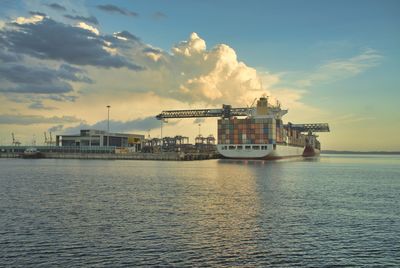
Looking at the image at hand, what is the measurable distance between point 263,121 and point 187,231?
12931 cm

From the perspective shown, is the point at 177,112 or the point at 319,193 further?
the point at 177,112

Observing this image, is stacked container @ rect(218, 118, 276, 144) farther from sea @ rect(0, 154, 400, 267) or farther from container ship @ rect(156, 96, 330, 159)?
sea @ rect(0, 154, 400, 267)

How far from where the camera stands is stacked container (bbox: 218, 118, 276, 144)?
15150 cm

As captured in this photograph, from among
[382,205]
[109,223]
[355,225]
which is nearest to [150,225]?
[109,223]

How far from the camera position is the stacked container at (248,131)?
15150 cm

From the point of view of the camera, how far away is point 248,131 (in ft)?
507

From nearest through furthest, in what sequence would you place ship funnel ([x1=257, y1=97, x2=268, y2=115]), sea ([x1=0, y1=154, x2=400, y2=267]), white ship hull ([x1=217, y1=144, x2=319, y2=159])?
sea ([x1=0, y1=154, x2=400, y2=267]) < white ship hull ([x1=217, y1=144, x2=319, y2=159]) < ship funnel ([x1=257, y1=97, x2=268, y2=115])

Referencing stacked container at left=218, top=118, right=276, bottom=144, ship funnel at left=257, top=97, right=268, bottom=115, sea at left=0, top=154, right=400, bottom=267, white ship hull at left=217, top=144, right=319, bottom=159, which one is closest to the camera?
sea at left=0, top=154, right=400, bottom=267

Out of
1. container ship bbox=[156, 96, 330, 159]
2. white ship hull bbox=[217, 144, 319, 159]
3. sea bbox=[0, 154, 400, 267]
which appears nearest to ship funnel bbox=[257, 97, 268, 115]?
container ship bbox=[156, 96, 330, 159]

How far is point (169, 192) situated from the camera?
48.2 metres

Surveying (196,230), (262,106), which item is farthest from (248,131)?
(196,230)

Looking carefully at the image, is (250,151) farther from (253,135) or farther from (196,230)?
(196,230)

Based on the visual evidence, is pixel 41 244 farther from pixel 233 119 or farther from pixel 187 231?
pixel 233 119

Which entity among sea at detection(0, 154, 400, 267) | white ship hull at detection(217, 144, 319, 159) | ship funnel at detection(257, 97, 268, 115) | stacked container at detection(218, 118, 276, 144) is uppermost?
ship funnel at detection(257, 97, 268, 115)
